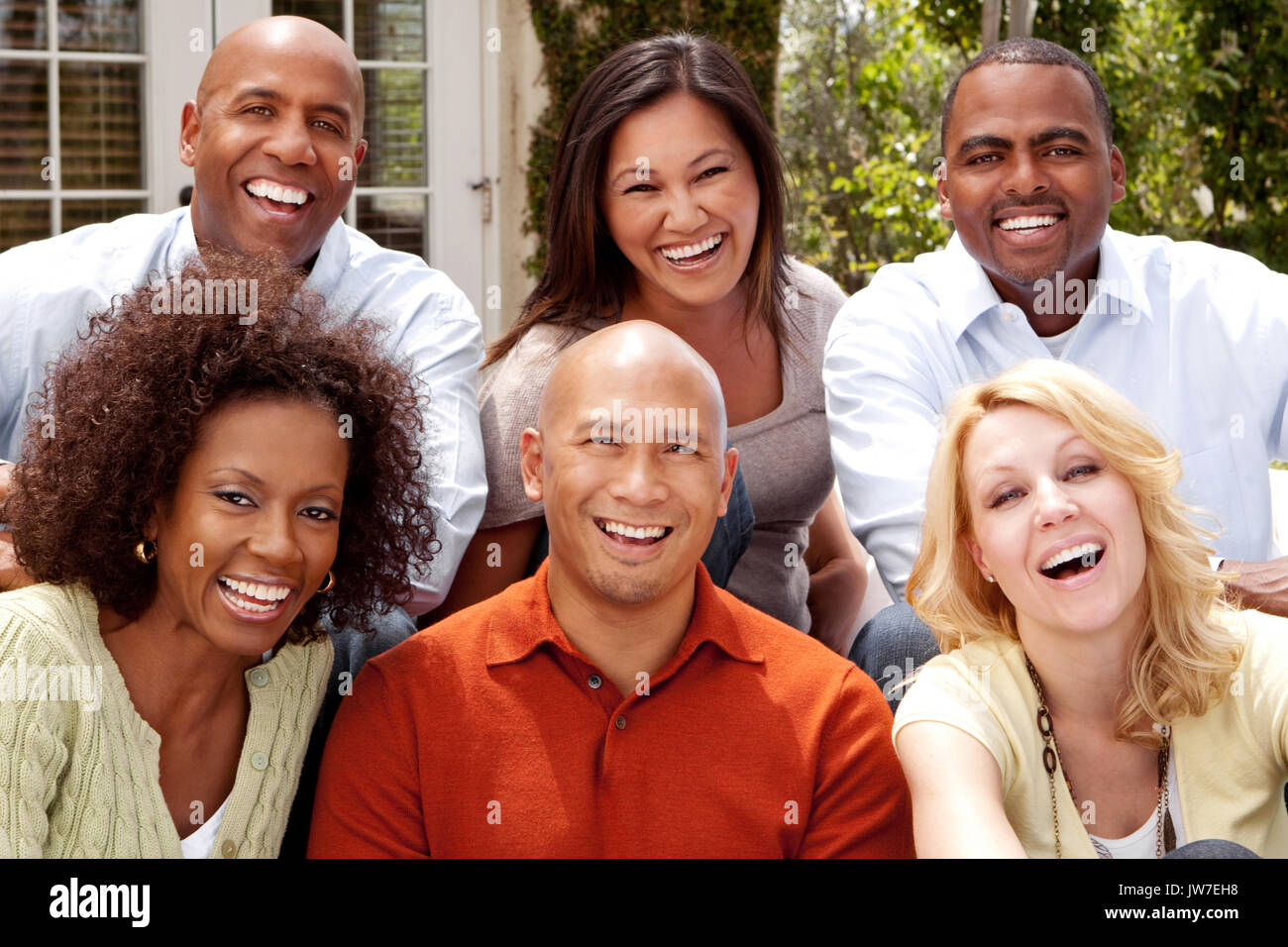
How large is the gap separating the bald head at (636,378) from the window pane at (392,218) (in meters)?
3.27

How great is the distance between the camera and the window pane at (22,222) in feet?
15.2

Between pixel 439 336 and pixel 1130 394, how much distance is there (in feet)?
4.26

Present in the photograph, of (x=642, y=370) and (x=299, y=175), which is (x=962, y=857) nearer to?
(x=642, y=370)

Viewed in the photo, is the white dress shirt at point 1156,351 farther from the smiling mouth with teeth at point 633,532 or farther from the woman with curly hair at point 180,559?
the woman with curly hair at point 180,559

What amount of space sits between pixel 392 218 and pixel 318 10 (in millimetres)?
748

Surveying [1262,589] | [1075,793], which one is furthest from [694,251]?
[1075,793]

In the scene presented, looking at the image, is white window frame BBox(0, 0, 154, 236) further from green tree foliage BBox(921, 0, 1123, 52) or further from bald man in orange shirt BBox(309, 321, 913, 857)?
bald man in orange shirt BBox(309, 321, 913, 857)

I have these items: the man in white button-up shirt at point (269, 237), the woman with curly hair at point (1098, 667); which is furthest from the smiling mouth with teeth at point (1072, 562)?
the man in white button-up shirt at point (269, 237)

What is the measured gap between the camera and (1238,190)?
6.12 meters

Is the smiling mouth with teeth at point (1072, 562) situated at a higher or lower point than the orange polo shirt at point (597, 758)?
higher

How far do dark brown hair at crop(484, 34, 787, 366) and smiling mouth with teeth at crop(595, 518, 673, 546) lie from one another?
89 centimetres

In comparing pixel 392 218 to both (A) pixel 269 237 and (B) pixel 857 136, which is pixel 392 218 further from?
(B) pixel 857 136

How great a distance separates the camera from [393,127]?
16.8 feet

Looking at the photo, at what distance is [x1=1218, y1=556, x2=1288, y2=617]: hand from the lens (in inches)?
84.6
